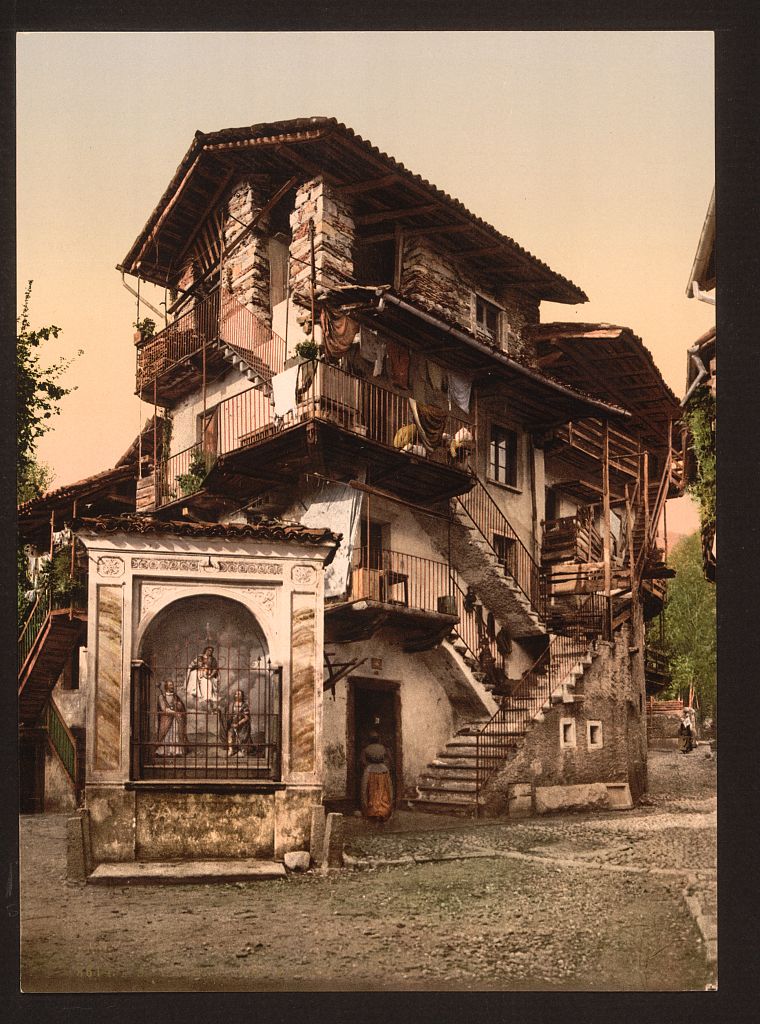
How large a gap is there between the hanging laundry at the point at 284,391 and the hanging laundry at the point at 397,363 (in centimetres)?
145

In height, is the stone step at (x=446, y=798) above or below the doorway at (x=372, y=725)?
below

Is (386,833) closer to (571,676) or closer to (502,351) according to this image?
(571,676)

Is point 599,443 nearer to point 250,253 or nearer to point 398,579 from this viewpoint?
point 398,579

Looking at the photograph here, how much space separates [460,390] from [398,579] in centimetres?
231

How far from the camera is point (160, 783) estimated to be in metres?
8.60

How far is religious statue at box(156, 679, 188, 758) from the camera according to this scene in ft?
28.7

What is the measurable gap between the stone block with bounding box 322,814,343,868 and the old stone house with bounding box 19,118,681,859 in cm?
23

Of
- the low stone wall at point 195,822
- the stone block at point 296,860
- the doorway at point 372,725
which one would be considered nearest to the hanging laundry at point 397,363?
the doorway at point 372,725

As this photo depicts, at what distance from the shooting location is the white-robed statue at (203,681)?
29.0ft

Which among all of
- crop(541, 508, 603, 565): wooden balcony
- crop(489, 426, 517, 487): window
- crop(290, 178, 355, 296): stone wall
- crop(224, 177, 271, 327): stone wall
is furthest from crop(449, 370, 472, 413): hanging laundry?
crop(224, 177, 271, 327): stone wall

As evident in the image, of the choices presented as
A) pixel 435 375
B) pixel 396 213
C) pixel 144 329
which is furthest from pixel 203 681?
pixel 396 213

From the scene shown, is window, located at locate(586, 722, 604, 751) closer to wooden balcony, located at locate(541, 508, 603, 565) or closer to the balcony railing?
wooden balcony, located at locate(541, 508, 603, 565)

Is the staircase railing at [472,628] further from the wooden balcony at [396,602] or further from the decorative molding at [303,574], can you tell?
the decorative molding at [303,574]
